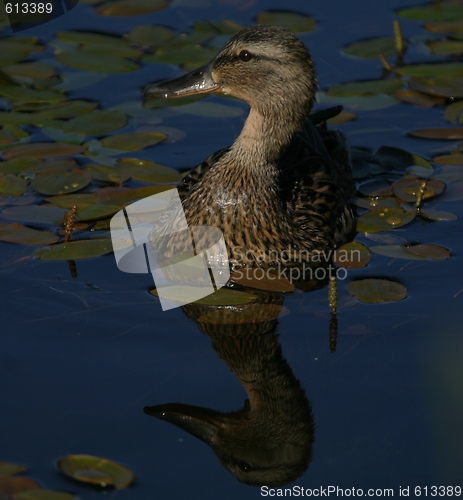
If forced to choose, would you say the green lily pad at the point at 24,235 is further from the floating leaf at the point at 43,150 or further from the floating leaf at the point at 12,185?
the floating leaf at the point at 43,150

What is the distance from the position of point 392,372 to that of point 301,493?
95 cm

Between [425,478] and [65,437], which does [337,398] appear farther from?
[65,437]

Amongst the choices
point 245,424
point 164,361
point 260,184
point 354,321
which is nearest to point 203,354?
point 164,361

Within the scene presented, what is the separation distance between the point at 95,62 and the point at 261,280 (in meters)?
3.17

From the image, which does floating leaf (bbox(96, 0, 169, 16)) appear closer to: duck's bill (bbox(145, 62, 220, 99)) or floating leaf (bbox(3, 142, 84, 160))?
floating leaf (bbox(3, 142, 84, 160))

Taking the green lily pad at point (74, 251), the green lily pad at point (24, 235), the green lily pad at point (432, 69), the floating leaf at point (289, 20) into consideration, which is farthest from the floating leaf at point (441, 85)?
the green lily pad at point (24, 235)

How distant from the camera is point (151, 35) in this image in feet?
27.2

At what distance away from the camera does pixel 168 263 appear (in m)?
5.67

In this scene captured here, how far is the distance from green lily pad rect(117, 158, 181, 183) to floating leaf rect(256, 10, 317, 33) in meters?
2.37

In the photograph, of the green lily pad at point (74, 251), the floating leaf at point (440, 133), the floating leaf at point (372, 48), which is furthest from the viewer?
the floating leaf at point (372, 48)

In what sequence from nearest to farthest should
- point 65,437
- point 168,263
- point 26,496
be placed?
point 26,496, point 65,437, point 168,263

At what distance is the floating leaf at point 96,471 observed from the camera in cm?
398

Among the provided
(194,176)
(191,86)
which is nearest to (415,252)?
(194,176)

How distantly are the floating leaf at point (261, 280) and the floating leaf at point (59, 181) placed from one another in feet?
4.90
